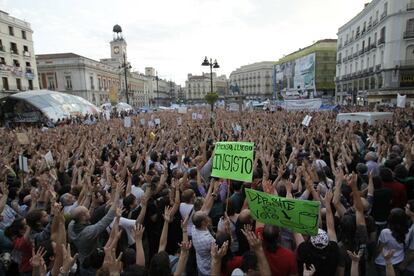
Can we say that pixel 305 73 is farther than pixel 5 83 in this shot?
Yes

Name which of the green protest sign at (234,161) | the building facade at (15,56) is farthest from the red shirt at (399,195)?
the building facade at (15,56)

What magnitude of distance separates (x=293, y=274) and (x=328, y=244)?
432 millimetres

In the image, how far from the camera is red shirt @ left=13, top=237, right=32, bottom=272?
342 centimetres

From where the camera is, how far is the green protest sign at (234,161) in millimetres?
3910

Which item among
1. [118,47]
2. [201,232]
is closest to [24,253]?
[201,232]

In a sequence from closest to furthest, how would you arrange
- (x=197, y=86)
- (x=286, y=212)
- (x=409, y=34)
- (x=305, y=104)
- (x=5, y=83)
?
(x=286, y=212) → (x=305, y=104) → (x=409, y=34) → (x=5, y=83) → (x=197, y=86)

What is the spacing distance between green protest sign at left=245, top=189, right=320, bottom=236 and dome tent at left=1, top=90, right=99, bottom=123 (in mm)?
25058

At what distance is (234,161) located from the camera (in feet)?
13.4

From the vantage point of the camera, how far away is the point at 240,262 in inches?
111

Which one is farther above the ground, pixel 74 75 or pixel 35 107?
pixel 74 75

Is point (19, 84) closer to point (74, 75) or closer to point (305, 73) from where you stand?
point (74, 75)

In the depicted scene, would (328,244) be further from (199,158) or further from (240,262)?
(199,158)

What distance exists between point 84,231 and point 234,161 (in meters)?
2.05

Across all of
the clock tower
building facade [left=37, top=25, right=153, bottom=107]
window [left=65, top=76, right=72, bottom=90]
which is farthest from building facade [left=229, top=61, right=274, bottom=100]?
window [left=65, top=76, right=72, bottom=90]
